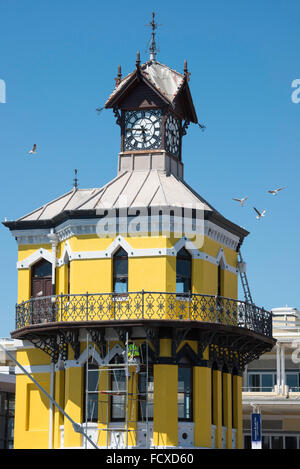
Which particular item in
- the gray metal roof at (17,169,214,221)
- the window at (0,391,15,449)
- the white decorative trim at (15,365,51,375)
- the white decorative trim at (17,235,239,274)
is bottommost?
the window at (0,391,15,449)

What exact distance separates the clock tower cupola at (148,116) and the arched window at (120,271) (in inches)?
181

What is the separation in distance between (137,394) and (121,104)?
11597mm

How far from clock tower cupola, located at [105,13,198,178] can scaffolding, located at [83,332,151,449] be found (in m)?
7.79

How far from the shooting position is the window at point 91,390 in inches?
1572

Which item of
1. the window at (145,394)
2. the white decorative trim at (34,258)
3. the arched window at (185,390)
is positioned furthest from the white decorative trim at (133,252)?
the window at (145,394)

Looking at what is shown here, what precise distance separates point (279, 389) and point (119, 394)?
23.9 m

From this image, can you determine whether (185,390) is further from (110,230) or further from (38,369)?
(110,230)

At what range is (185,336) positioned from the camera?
132 feet

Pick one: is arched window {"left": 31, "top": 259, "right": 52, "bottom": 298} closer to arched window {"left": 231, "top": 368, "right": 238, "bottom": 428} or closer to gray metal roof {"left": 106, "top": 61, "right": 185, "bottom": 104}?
gray metal roof {"left": 106, "top": 61, "right": 185, "bottom": 104}

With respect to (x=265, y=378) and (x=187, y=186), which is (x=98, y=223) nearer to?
(x=187, y=186)

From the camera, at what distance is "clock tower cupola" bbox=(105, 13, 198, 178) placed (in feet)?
145

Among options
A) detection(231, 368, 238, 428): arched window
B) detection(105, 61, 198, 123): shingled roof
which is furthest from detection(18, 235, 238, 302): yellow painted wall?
detection(105, 61, 198, 123): shingled roof

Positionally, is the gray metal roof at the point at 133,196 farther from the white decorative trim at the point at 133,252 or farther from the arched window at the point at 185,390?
the arched window at the point at 185,390
